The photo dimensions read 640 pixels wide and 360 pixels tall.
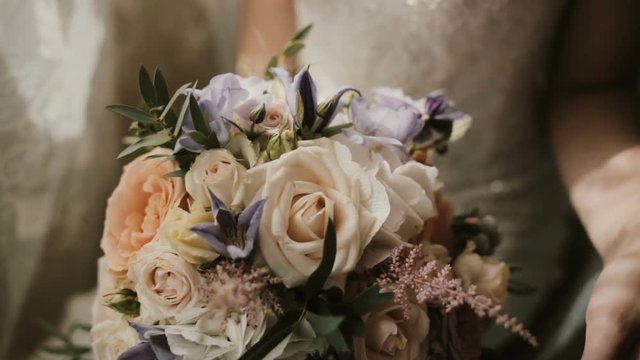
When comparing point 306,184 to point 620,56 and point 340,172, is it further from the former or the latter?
point 620,56

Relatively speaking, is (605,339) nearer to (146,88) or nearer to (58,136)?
(146,88)

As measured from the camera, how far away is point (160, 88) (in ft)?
1.93

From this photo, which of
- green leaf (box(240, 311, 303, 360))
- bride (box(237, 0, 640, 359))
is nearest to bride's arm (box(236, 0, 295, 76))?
bride (box(237, 0, 640, 359))

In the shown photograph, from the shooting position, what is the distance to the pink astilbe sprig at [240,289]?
47 centimetres

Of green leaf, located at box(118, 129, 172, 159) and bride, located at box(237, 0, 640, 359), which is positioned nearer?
green leaf, located at box(118, 129, 172, 159)

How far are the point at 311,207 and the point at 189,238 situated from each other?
0.30 ft

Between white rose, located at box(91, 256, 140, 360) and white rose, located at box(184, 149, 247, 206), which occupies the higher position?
white rose, located at box(184, 149, 247, 206)

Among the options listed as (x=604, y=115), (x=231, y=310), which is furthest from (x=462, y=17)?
(x=231, y=310)

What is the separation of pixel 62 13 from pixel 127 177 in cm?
29

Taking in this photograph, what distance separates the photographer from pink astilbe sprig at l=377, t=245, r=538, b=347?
0.50 meters

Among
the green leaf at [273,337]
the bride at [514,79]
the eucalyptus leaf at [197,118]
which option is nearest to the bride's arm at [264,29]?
the bride at [514,79]

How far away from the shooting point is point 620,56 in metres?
0.88

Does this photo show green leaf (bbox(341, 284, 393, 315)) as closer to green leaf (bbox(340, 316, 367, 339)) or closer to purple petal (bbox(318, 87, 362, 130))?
green leaf (bbox(340, 316, 367, 339))

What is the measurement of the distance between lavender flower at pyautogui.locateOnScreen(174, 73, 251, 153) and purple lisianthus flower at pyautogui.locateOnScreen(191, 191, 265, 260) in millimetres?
56
